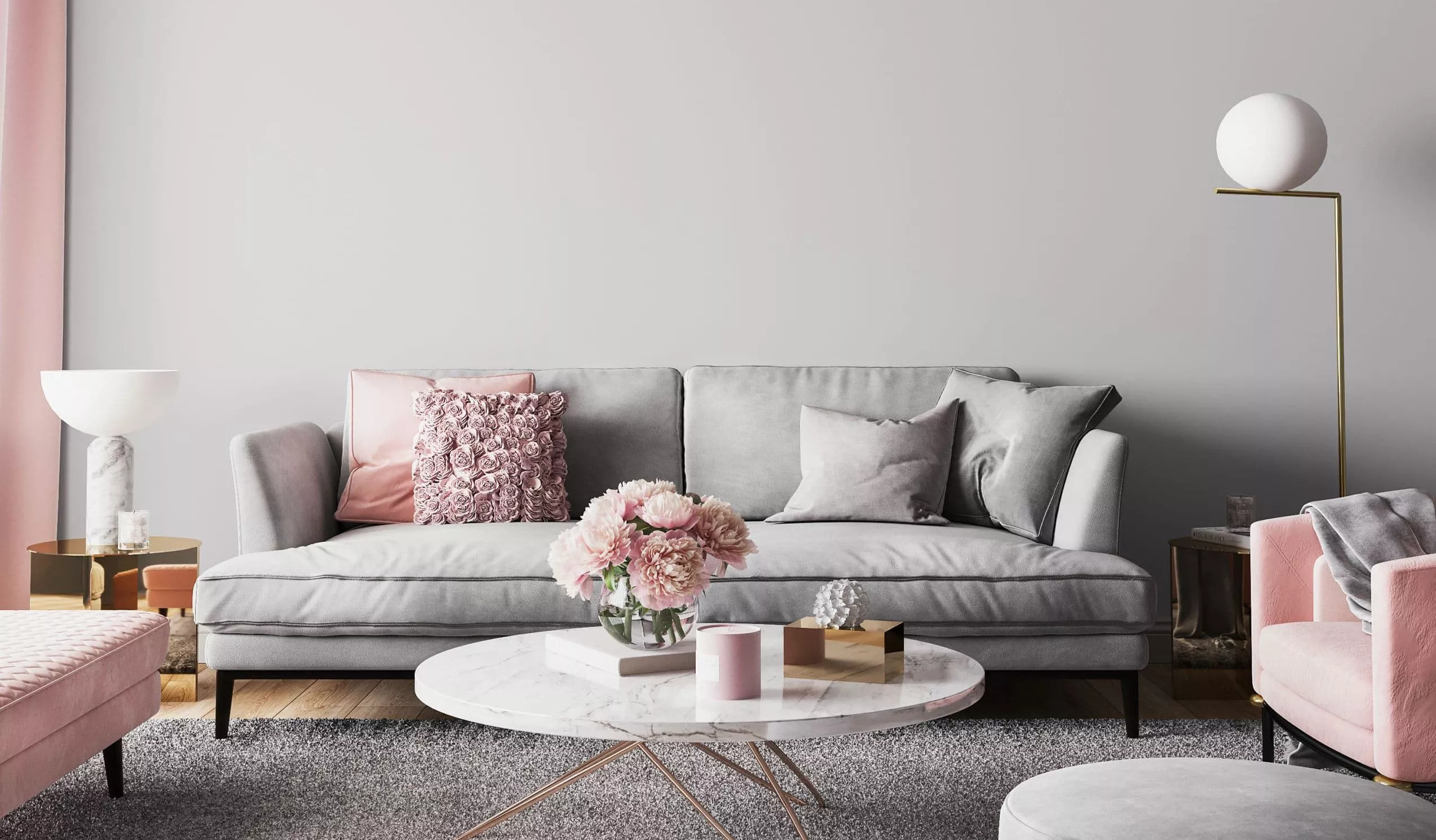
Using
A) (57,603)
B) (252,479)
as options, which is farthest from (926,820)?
(57,603)

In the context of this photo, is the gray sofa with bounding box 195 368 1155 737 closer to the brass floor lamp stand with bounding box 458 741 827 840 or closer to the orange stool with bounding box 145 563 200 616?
the orange stool with bounding box 145 563 200 616

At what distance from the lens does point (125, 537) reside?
3.16 meters

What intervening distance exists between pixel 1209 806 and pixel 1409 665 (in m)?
0.83

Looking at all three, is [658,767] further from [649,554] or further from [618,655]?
[649,554]

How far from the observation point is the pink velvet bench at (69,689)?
1822 millimetres

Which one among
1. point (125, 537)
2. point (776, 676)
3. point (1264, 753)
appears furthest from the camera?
point (125, 537)

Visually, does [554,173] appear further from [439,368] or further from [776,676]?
[776,676]

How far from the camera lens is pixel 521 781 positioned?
94.7 inches

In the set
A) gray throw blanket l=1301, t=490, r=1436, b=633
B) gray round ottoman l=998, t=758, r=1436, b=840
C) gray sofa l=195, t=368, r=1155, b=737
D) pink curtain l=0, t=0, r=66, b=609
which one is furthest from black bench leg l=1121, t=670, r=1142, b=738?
pink curtain l=0, t=0, r=66, b=609

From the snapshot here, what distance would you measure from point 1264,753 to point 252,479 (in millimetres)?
2410

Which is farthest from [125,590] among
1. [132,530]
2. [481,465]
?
[481,465]

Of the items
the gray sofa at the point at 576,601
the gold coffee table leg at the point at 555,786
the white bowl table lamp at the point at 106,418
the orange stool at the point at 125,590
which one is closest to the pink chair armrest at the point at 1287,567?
the gray sofa at the point at 576,601

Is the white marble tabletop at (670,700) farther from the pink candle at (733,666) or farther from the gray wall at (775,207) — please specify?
the gray wall at (775,207)

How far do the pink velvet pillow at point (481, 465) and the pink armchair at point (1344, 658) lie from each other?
70.2 inches
